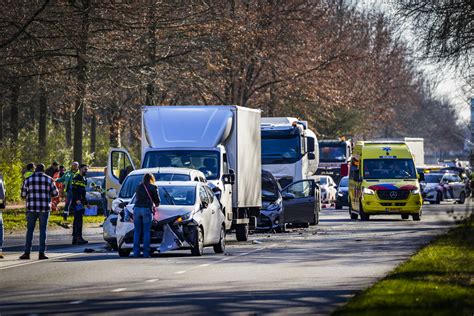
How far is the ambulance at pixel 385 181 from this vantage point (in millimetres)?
45562

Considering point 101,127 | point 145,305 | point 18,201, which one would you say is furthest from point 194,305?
point 101,127

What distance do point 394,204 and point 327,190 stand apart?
20488 mm

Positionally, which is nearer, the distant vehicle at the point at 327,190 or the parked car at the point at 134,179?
the parked car at the point at 134,179

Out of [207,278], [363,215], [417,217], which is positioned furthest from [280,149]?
[207,278]

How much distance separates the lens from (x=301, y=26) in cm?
6116

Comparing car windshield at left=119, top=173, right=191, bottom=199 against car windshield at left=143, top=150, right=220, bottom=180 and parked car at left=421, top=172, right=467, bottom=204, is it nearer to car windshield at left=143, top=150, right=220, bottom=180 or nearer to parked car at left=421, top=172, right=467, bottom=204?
car windshield at left=143, top=150, right=220, bottom=180

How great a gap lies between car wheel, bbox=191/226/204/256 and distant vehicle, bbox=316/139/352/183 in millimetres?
49737

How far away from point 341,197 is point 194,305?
155 ft

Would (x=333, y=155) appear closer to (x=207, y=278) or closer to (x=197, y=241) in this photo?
(x=197, y=241)

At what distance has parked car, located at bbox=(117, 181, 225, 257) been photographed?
25312mm

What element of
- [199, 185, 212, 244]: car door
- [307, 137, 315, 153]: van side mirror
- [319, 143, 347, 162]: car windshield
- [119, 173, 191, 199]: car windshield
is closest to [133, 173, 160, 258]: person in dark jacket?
[199, 185, 212, 244]: car door

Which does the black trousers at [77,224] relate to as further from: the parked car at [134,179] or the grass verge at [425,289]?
the grass verge at [425,289]

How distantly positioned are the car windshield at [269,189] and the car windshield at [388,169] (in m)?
10.0

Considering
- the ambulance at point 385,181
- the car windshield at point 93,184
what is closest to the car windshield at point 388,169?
the ambulance at point 385,181
